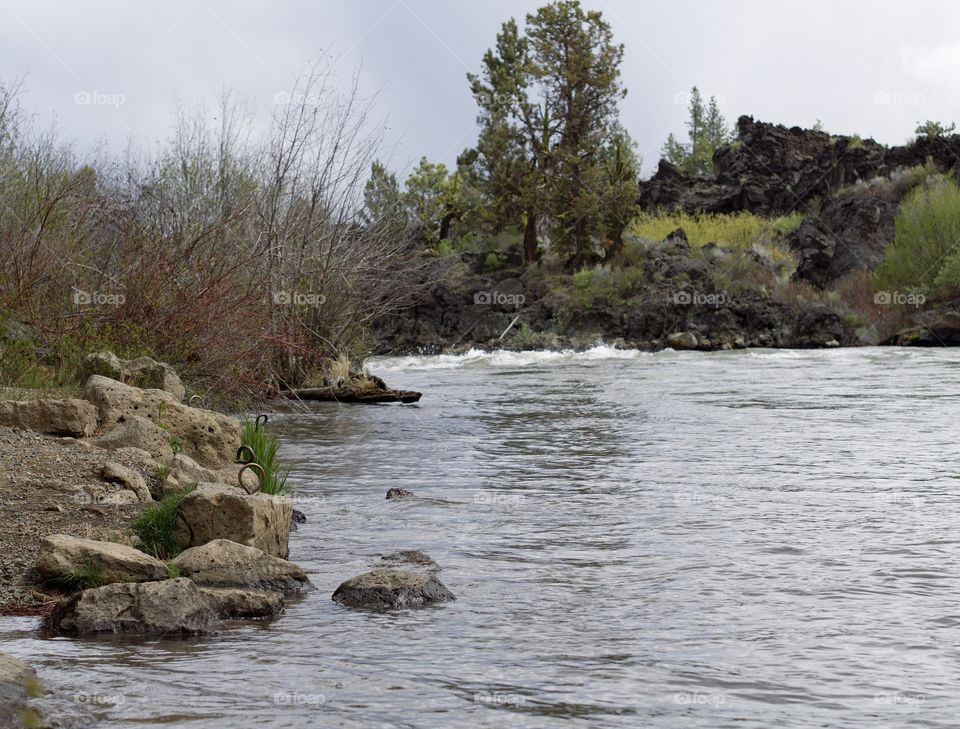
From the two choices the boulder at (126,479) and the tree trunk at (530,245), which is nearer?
the boulder at (126,479)

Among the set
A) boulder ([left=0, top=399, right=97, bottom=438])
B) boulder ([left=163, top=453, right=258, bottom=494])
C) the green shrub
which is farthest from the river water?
the green shrub

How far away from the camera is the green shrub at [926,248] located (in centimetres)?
4031

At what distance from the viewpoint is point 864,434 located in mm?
14547

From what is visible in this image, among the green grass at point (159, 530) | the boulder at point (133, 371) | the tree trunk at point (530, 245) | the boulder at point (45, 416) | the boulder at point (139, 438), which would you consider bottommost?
the green grass at point (159, 530)

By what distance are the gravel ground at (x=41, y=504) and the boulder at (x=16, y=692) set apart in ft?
4.88

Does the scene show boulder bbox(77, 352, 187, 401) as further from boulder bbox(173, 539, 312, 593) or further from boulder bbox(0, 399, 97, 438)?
boulder bbox(173, 539, 312, 593)

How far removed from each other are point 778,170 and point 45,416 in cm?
5349

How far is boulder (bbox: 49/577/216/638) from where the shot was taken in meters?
5.93

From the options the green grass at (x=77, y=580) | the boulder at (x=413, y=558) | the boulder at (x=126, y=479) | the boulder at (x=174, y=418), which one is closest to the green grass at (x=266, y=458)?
the boulder at (x=174, y=418)

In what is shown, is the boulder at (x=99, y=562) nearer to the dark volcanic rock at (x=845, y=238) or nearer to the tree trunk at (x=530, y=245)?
the dark volcanic rock at (x=845, y=238)

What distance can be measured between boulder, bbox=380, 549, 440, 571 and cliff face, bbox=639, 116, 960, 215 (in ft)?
157

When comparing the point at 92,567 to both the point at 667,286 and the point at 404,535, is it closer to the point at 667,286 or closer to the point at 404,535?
the point at 404,535

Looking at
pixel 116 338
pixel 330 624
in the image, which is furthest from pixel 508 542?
pixel 116 338

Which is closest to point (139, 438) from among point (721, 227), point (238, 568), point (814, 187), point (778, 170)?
point (238, 568)
